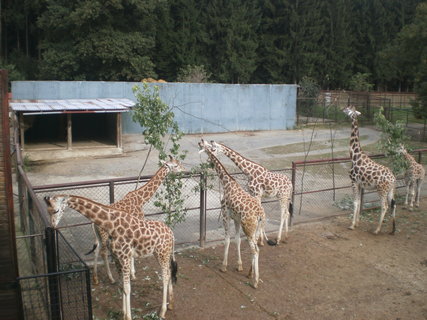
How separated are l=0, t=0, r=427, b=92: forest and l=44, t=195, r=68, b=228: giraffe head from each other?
26208mm

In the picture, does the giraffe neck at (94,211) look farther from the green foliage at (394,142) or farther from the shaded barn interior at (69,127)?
the shaded barn interior at (69,127)

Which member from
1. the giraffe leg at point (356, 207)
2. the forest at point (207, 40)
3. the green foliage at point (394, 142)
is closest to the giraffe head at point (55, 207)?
the giraffe leg at point (356, 207)

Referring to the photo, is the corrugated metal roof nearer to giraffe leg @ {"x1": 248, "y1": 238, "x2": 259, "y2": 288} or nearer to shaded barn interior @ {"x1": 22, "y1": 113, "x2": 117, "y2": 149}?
shaded barn interior @ {"x1": 22, "y1": 113, "x2": 117, "y2": 149}

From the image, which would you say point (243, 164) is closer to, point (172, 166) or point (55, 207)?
point (172, 166)

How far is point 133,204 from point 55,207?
6.01 ft

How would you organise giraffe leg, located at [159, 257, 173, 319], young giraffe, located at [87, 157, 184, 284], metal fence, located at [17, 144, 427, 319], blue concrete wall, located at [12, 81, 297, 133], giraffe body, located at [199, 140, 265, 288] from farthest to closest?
blue concrete wall, located at [12, 81, 297, 133], giraffe body, located at [199, 140, 265, 288], young giraffe, located at [87, 157, 184, 284], giraffe leg, located at [159, 257, 173, 319], metal fence, located at [17, 144, 427, 319]

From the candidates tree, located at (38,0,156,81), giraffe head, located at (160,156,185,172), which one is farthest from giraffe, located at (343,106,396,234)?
tree, located at (38,0,156,81)

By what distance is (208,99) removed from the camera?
2555cm

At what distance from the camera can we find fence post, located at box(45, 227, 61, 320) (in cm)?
452

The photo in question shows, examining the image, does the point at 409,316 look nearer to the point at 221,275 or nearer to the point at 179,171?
the point at 221,275

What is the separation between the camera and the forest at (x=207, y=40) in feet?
108

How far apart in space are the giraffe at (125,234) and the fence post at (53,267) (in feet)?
2.74

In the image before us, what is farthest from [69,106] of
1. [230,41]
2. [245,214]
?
[230,41]

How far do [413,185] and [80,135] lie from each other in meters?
18.1
